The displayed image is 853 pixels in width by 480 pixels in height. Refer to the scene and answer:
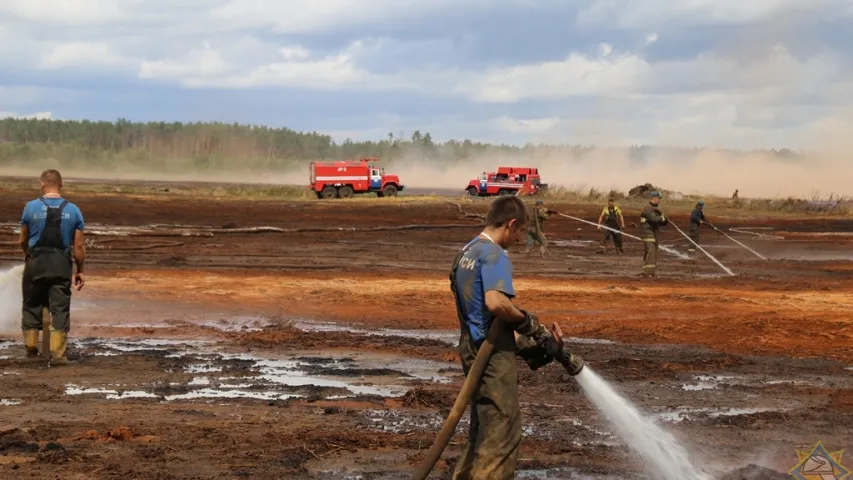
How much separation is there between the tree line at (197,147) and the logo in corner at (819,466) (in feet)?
321

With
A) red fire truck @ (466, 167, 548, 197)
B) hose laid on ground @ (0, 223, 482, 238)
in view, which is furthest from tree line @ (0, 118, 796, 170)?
hose laid on ground @ (0, 223, 482, 238)

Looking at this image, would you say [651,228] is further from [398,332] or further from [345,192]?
[345,192]

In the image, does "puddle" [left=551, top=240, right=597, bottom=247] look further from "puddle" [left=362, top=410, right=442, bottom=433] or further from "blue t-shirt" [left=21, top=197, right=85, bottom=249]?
"puddle" [left=362, top=410, right=442, bottom=433]

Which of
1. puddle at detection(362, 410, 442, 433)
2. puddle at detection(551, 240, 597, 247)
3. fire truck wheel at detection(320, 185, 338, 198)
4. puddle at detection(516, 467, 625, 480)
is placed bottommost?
puddle at detection(551, 240, 597, 247)

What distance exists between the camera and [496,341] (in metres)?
5.86

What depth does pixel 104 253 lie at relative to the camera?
24016 millimetres

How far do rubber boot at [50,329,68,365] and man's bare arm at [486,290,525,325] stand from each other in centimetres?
651

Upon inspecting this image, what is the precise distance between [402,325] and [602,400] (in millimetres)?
8173

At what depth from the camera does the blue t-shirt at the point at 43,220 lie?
1067cm

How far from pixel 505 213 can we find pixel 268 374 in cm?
531

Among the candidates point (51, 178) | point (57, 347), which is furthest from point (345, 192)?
point (57, 347)

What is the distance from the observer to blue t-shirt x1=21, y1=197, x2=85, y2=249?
35.0 feet

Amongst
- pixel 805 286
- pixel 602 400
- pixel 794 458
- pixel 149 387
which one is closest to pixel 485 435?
pixel 602 400

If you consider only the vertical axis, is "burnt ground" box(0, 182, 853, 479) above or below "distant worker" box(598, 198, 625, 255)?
below
